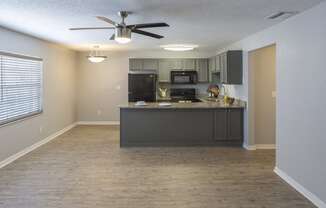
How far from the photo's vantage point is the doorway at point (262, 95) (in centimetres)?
633

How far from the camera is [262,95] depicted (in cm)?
639

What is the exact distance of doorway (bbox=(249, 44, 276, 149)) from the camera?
20.8 feet

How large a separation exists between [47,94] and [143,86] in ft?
9.44

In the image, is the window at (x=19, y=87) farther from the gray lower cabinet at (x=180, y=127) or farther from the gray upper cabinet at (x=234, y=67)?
the gray upper cabinet at (x=234, y=67)

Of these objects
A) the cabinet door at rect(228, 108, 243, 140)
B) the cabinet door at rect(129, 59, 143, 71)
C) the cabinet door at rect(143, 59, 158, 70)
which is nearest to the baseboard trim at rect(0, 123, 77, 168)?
the cabinet door at rect(129, 59, 143, 71)

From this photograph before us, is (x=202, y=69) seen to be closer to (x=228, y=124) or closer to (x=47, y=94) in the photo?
(x=228, y=124)

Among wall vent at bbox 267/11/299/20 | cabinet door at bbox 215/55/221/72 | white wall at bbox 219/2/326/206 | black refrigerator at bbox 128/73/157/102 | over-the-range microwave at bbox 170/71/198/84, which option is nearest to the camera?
white wall at bbox 219/2/326/206

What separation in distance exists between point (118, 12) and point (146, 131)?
10.5ft

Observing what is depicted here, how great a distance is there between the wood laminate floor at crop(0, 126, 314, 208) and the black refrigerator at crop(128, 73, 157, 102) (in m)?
2.92

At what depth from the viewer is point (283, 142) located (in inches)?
180

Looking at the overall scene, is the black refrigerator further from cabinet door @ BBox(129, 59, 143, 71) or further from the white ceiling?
the white ceiling

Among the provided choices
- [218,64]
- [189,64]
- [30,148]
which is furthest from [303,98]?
[189,64]

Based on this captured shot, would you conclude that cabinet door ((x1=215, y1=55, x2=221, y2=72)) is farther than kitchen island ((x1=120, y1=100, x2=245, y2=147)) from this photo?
Yes

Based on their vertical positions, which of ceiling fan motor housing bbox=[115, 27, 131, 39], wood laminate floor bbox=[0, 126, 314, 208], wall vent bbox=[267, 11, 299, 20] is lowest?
wood laminate floor bbox=[0, 126, 314, 208]
